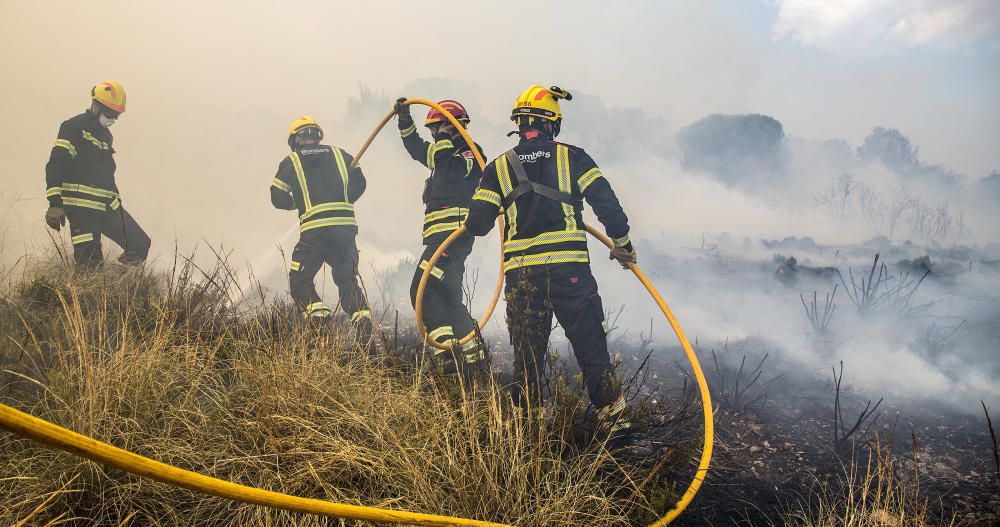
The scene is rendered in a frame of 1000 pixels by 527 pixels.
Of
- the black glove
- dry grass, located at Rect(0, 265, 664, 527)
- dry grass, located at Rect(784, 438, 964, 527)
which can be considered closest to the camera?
dry grass, located at Rect(0, 265, 664, 527)

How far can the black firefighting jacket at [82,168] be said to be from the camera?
19.8 feet

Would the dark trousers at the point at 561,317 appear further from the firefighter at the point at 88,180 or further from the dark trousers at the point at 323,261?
the firefighter at the point at 88,180

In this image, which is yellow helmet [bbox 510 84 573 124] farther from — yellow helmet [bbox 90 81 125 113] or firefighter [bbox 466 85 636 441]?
yellow helmet [bbox 90 81 125 113]

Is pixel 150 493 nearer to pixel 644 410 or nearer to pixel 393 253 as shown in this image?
pixel 644 410

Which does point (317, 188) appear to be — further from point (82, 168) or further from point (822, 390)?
point (822, 390)

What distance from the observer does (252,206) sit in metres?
17.5

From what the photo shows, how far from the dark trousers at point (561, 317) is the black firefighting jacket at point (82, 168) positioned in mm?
5047

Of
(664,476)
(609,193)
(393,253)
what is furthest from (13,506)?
(393,253)

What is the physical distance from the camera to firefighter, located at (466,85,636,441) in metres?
4.06

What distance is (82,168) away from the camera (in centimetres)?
626

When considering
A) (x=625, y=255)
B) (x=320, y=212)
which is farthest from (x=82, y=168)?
(x=625, y=255)

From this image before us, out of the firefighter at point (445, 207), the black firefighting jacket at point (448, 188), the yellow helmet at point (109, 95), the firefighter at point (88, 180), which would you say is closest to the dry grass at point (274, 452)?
the firefighter at point (445, 207)

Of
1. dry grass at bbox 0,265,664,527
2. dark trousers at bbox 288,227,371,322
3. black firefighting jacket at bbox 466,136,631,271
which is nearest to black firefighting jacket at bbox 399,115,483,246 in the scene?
dark trousers at bbox 288,227,371,322

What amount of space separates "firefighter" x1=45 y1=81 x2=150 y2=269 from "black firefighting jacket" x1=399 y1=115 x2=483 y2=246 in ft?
10.8
